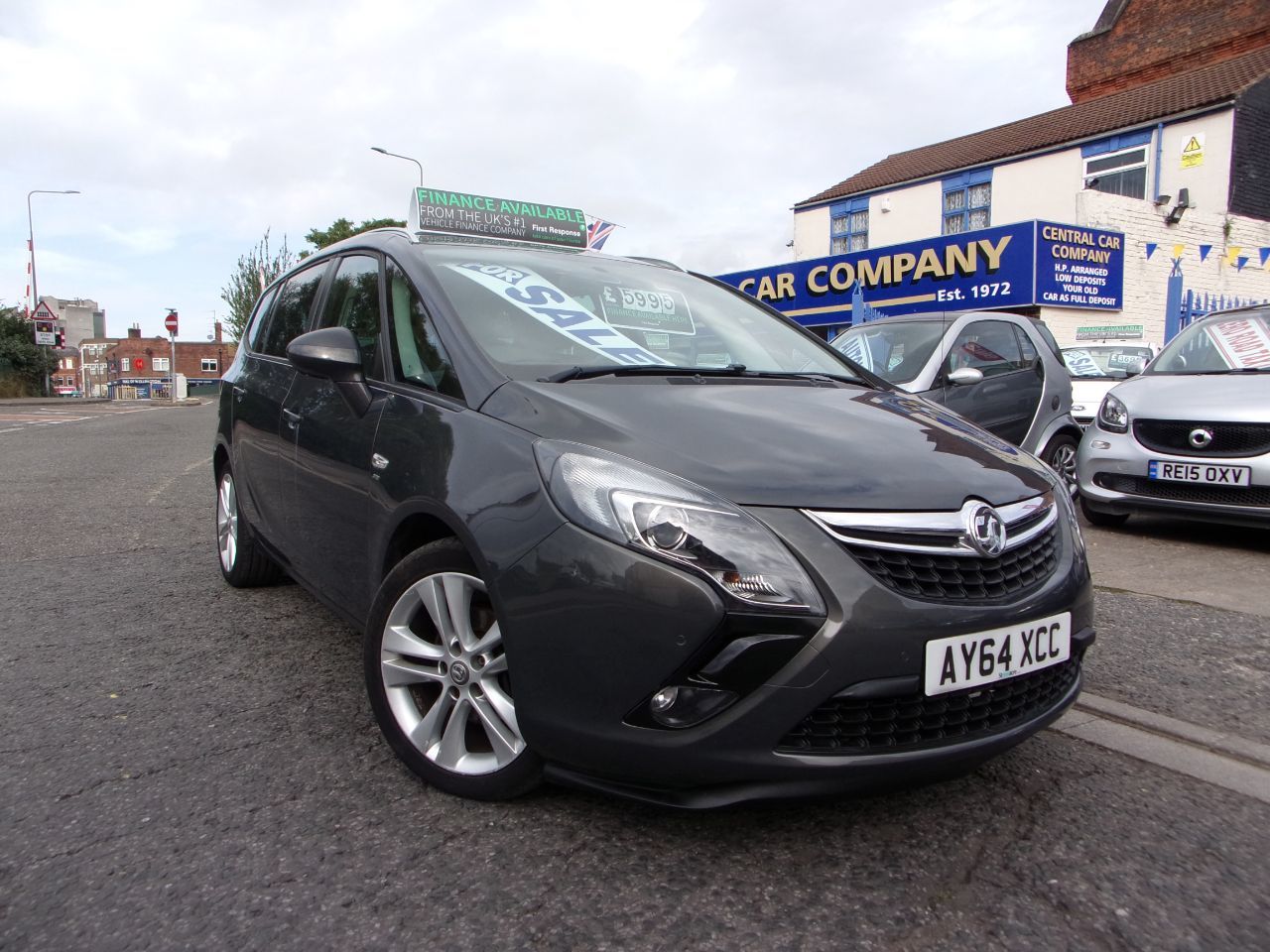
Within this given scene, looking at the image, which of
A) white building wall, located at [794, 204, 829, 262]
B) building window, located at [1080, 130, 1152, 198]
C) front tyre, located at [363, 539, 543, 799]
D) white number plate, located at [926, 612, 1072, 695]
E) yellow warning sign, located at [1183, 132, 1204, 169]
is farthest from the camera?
white building wall, located at [794, 204, 829, 262]

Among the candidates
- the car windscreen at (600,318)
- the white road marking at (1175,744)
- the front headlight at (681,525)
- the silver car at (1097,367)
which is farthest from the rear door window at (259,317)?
the silver car at (1097,367)

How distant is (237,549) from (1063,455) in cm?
628

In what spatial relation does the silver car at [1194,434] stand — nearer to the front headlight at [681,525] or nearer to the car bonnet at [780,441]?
the car bonnet at [780,441]

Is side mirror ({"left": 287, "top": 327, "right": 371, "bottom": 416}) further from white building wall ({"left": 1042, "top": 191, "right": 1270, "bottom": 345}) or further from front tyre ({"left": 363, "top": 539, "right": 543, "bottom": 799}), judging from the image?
white building wall ({"left": 1042, "top": 191, "right": 1270, "bottom": 345})

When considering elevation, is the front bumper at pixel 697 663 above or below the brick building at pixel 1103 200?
below

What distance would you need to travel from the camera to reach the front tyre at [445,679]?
2.23 m

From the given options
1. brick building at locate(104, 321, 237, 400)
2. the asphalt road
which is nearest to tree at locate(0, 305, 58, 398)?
the asphalt road

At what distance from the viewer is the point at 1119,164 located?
21766 mm

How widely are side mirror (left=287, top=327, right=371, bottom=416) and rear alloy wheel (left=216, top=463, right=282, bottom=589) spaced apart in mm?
1600

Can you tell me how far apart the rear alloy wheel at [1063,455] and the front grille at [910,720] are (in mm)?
5892

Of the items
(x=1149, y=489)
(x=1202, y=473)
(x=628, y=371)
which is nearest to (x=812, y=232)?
(x=1149, y=489)

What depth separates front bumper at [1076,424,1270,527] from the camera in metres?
5.23

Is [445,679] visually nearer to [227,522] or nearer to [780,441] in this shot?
[780,441]

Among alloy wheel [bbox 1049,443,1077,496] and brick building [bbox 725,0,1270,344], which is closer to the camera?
alloy wheel [bbox 1049,443,1077,496]
